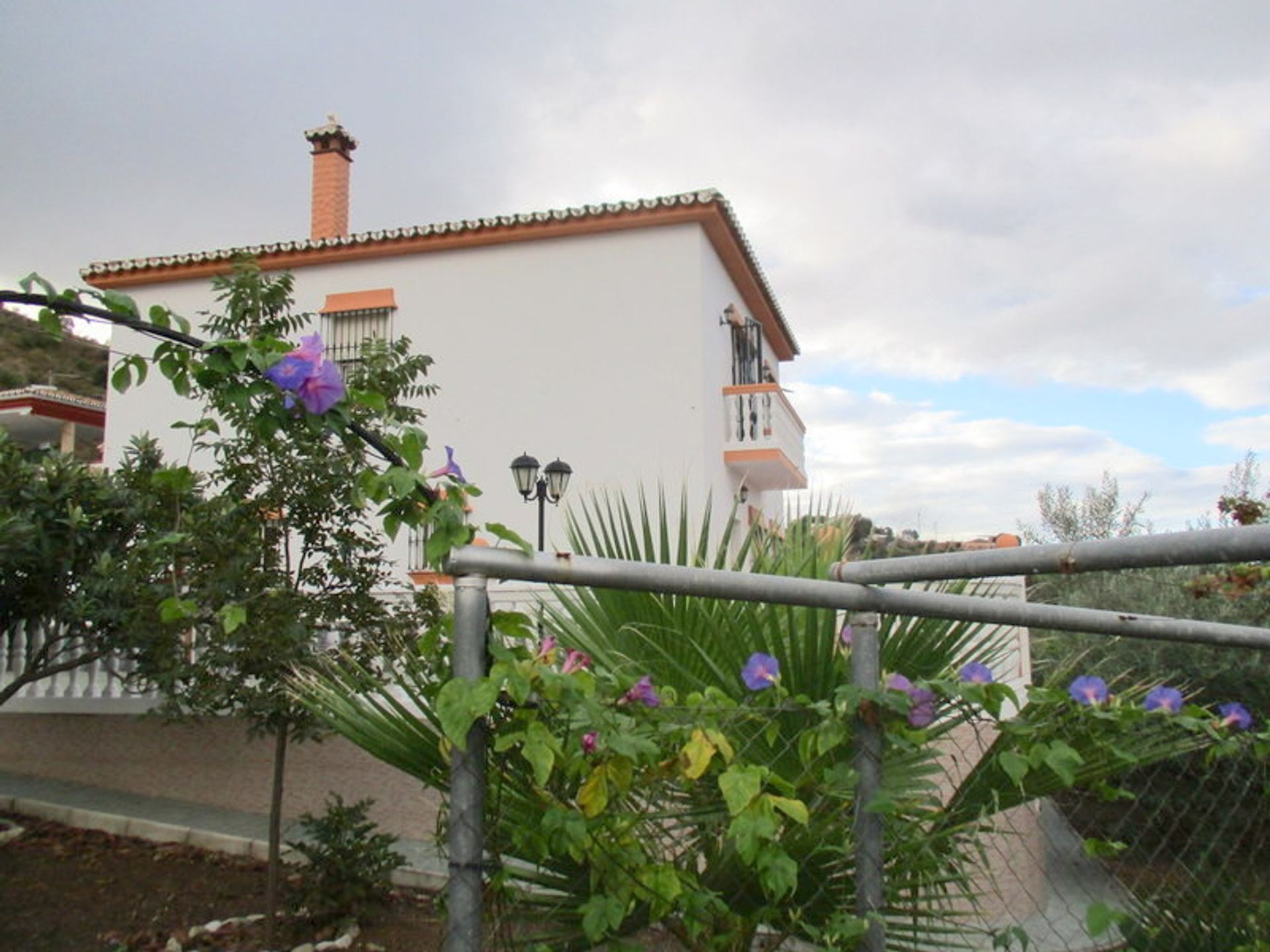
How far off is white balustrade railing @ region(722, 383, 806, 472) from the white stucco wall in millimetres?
252

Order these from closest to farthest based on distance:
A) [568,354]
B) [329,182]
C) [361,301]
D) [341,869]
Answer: [341,869]
[568,354]
[361,301]
[329,182]

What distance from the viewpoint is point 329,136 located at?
14594 mm

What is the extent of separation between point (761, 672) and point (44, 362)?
44.4 m

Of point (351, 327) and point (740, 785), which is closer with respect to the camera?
point (740, 785)

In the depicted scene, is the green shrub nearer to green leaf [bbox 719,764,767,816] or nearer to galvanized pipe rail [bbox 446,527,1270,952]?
galvanized pipe rail [bbox 446,527,1270,952]

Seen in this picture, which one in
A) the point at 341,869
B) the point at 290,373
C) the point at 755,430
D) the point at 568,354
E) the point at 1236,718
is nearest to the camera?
the point at 290,373

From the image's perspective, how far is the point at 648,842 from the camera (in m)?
1.71

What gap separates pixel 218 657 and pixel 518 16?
128 inches

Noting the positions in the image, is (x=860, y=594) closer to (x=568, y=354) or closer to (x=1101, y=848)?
(x=1101, y=848)

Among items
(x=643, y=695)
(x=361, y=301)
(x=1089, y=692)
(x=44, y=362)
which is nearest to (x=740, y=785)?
(x=643, y=695)

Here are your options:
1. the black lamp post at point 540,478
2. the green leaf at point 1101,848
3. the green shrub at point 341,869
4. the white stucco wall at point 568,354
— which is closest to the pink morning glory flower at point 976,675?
the green leaf at point 1101,848

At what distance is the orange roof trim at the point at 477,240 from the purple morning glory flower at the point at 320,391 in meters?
9.82

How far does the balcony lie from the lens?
12.1m

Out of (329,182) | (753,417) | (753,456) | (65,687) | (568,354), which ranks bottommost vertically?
(65,687)
